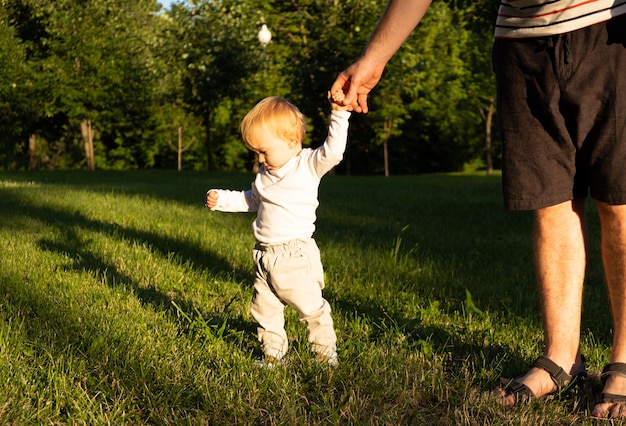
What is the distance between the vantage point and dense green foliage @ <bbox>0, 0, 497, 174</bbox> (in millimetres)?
28562

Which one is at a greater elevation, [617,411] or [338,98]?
[338,98]

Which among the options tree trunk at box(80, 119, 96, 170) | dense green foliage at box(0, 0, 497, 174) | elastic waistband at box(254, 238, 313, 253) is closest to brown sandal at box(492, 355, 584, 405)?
elastic waistband at box(254, 238, 313, 253)

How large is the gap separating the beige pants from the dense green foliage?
23353 millimetres

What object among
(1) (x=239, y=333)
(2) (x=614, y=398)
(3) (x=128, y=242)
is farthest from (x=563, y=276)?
(3) (x=128, y=242)

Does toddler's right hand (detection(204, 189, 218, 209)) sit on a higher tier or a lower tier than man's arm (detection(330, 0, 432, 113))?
lower

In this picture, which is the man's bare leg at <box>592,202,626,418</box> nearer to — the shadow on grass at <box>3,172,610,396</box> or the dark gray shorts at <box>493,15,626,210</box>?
the dark gray shorts at <box>493,15,626,210</box>

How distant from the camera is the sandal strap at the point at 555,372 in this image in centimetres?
295

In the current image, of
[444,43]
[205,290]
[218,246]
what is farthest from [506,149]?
[444,43]

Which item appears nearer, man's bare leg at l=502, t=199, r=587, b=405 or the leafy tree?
man's bare leg at l=502, t=199, r=587, b=405

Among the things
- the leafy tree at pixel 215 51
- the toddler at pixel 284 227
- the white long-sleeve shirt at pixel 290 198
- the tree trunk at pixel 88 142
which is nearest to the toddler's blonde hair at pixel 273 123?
the toddler at pixel 284 227

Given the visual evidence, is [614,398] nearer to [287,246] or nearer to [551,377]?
[551,377]

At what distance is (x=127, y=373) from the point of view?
2.96 metres

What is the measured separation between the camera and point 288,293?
3.20m

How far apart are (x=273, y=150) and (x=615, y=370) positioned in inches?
61.2
